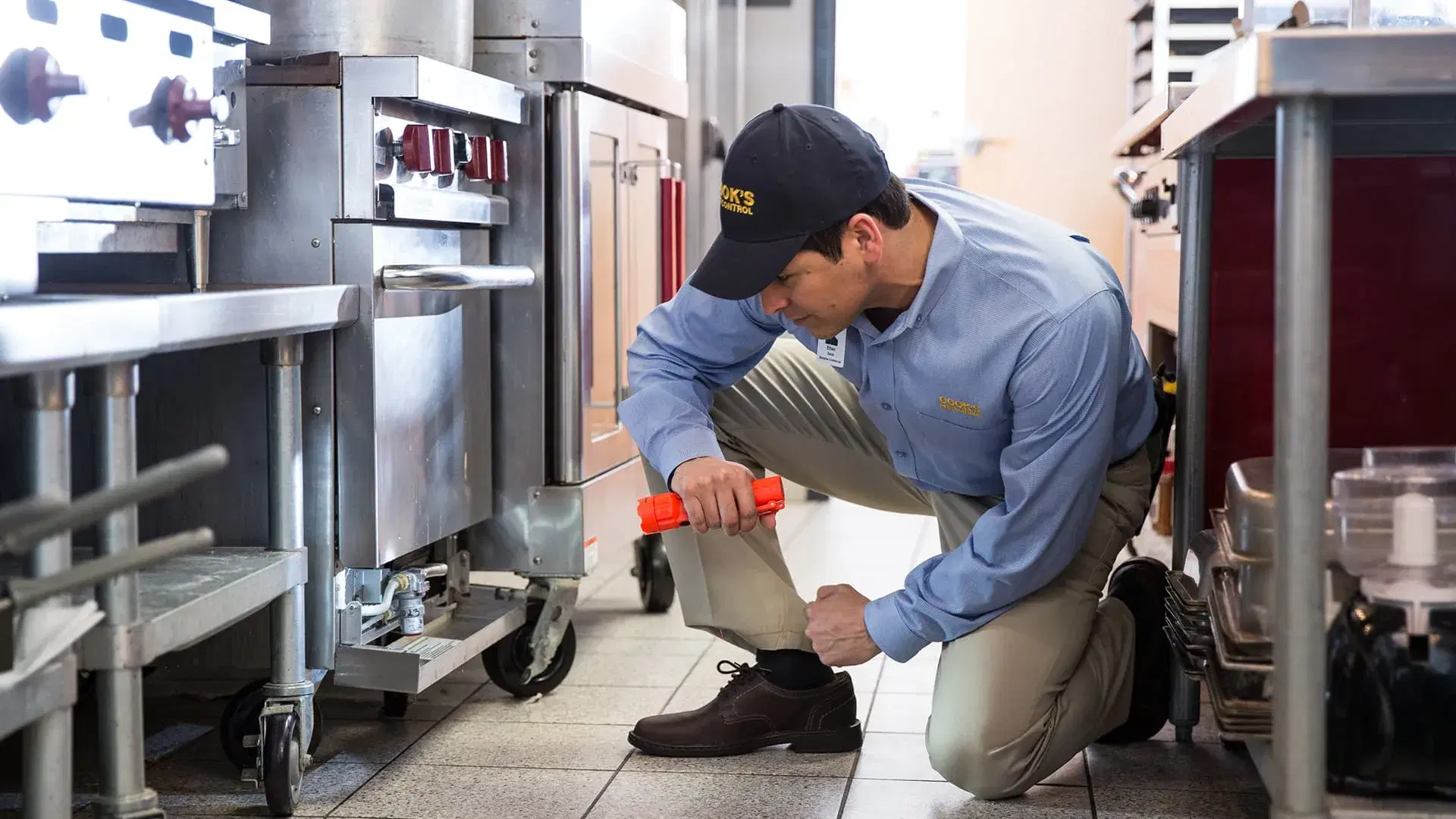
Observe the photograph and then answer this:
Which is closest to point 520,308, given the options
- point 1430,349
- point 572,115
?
point 572,115

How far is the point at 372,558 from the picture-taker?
1918 millimetres

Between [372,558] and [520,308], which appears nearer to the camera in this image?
[372,558]

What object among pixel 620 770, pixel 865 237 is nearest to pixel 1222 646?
pixel 865 237

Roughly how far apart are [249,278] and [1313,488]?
1.29 m

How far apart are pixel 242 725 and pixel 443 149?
0.78m

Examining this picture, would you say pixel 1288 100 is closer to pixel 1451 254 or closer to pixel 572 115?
pixel 1451 254

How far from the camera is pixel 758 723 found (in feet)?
6.73

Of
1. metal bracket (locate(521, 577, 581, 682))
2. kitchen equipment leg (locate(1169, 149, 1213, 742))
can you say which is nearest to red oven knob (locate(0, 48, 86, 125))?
metal bracket (locate(521, 577, 581, 682))

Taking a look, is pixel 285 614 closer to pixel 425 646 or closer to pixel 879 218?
pixel 425 646

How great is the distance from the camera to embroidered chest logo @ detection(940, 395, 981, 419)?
1811 mm

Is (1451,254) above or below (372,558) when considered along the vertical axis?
above

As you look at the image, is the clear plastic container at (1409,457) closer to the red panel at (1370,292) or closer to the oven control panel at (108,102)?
the red panel at (1370,292)

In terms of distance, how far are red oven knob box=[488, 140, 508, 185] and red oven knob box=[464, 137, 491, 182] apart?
0.09 ft

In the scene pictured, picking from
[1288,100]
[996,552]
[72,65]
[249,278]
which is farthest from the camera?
[249,278]
